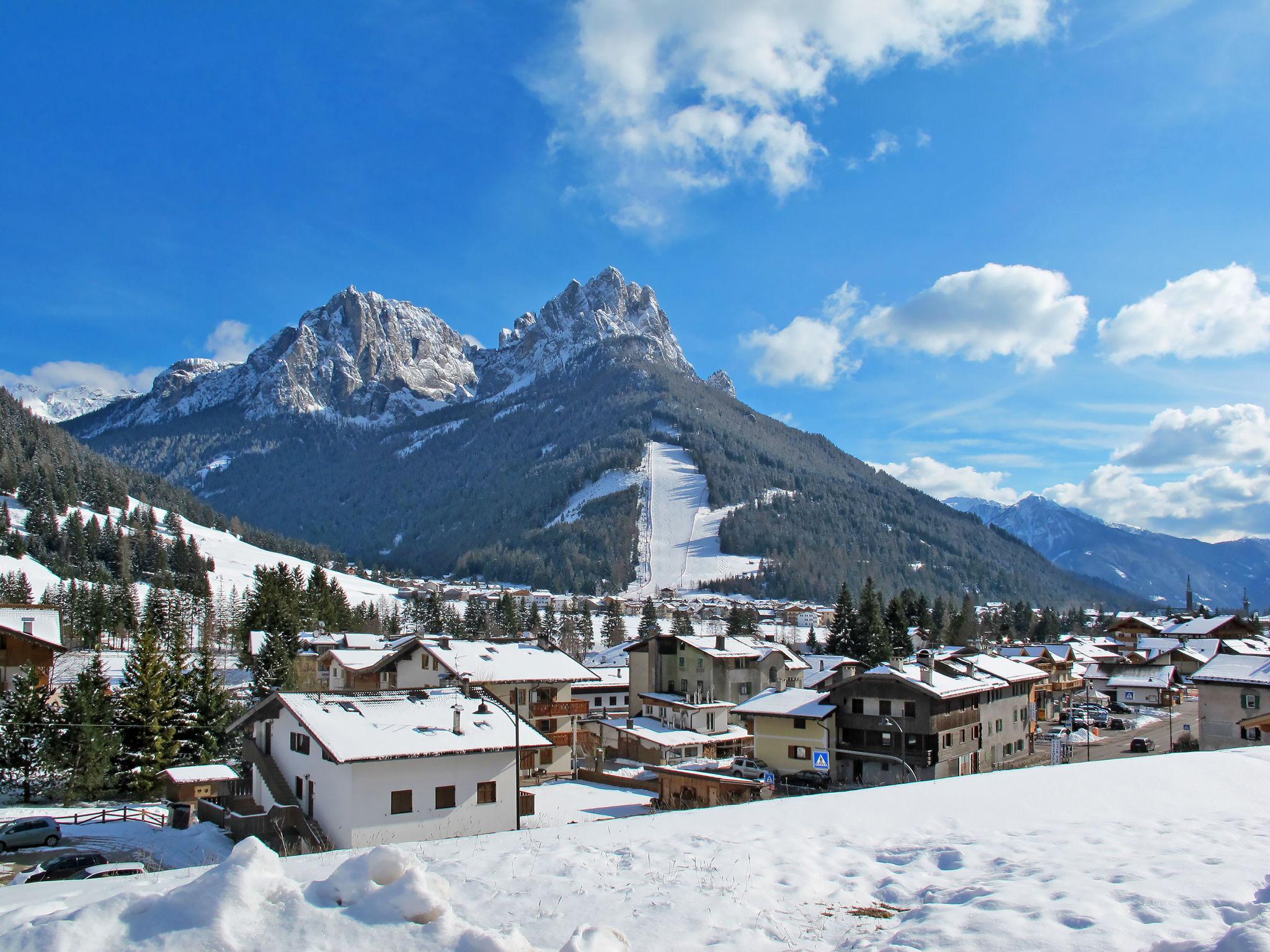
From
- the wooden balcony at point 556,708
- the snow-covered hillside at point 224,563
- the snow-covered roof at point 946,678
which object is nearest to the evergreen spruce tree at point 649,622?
the snow-covered hillside at point 224,563

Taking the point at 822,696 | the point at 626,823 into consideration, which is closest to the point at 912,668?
the point at 822,696

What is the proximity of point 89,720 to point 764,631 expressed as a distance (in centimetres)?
12144

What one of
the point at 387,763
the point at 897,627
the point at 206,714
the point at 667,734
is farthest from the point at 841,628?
the point at 387,763

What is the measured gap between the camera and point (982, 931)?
7617 millimetres

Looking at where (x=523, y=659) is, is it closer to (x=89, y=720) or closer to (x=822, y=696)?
(x=822, y=696)

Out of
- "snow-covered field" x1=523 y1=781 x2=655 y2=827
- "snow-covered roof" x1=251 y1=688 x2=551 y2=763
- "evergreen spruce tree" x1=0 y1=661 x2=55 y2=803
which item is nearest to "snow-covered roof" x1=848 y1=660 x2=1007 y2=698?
"snow-covered field" x1=523 y1=781 x2=655 y2=827

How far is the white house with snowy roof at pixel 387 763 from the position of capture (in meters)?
25.2

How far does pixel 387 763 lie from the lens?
2556 cm

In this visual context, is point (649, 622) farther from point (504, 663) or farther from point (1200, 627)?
point (504, 663)

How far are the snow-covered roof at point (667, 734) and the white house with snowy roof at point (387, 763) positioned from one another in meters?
21.7

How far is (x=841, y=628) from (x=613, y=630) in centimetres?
4291

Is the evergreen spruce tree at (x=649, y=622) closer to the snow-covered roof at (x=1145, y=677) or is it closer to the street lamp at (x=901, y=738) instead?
the snow-covered roof at (x=1145, y=677)

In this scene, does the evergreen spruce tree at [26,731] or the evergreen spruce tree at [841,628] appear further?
the evergreen spruce tree at [841,628]

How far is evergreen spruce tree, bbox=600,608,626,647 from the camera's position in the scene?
12519cm
